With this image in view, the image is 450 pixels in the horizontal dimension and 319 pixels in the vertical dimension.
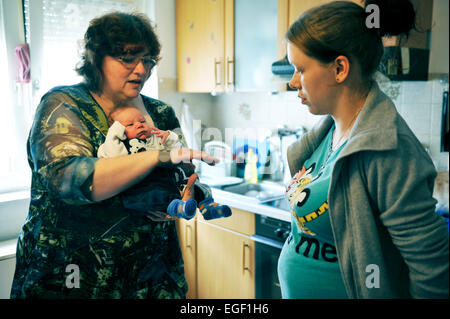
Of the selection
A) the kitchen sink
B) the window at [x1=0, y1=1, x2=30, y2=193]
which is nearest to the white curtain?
the window at [x1=0, y1=1, x2=30, y2=193]

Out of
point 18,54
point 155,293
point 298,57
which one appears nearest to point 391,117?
Answer: point 298,57

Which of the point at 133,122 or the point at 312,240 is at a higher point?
the point at 133,122

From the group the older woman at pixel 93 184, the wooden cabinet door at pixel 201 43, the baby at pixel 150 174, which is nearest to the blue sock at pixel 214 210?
the baby at pixel 150 174

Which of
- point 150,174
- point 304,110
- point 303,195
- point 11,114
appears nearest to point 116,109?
point 150,174

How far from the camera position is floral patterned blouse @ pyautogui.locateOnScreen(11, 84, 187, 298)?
0.67 metres

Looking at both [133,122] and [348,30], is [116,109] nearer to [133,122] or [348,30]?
[133,122]

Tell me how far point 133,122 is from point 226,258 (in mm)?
1276

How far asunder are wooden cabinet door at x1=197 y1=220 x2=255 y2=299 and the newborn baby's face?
1.11 m

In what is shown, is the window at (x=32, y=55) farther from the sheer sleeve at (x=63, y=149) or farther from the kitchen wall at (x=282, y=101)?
the kitchen wall at (x=282, y=101)

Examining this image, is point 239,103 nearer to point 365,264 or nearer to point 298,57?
point 298,57

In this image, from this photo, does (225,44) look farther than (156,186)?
Yes

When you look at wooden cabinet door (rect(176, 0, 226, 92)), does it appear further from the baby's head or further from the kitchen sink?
the baby's head

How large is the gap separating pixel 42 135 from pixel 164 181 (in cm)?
24

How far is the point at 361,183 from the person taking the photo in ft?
2.19
